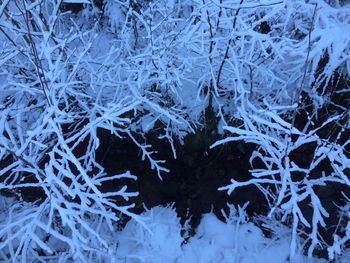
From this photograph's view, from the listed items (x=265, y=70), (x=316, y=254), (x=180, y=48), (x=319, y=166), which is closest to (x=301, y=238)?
(x=316, y=254)

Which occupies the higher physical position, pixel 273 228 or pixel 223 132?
pixel 223 132

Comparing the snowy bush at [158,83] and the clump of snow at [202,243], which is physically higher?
the snowy bush at [158,83]

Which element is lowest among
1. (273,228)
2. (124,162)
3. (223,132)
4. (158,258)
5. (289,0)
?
(158,258)

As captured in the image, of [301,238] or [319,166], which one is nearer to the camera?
[301,238]

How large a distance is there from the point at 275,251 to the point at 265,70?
140cm

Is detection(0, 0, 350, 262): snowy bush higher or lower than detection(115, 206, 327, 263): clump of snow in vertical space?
higher

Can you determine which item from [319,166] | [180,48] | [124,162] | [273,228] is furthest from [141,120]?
[319,166]

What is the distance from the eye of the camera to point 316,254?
252 centimetres

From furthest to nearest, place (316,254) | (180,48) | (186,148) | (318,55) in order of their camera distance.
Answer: (186,148) < (180,48) < (316,254) < (318,55)

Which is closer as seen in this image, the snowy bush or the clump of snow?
the snowy bush

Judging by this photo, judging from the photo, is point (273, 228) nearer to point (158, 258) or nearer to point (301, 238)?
point (301, 238)

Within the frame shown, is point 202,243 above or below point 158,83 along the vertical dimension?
below

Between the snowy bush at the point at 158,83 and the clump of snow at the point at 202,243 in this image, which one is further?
the clump of snow at the point at 202,243

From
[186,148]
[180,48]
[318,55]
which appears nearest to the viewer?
[318,55]
